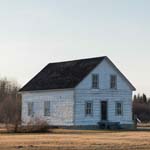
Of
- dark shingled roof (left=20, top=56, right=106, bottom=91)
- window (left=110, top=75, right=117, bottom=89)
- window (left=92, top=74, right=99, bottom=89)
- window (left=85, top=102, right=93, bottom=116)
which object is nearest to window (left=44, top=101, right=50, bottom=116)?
dark shingled roof (left=20, top=56, right=106, bottom=91)

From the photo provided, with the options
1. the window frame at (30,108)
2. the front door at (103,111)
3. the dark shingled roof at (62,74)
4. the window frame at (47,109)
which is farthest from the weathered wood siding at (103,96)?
the window frame at (30,108)

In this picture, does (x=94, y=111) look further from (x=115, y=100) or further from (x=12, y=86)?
(x=12, y=86)

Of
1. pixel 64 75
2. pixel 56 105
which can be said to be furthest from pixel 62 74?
pixel 56 105

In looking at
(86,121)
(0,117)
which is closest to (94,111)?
(86,121)

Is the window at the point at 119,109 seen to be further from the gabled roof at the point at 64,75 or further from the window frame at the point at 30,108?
the window frame at the point at 30,108

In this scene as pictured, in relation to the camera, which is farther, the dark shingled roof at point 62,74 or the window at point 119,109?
the window at point 119,109

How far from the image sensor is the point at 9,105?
8131cm

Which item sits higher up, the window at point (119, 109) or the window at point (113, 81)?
the window at point (113, 81)

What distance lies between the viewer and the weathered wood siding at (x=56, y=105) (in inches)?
2229

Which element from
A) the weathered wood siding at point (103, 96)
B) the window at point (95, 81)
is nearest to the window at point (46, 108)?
the weathered wood siding at point (103, 96)

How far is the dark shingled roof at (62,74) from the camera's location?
57219 millimetres

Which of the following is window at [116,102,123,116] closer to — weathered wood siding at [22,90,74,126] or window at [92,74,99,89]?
window at [92,74,99,89]

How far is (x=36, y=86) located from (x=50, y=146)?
31.9m

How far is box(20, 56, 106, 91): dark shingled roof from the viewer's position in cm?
5722
